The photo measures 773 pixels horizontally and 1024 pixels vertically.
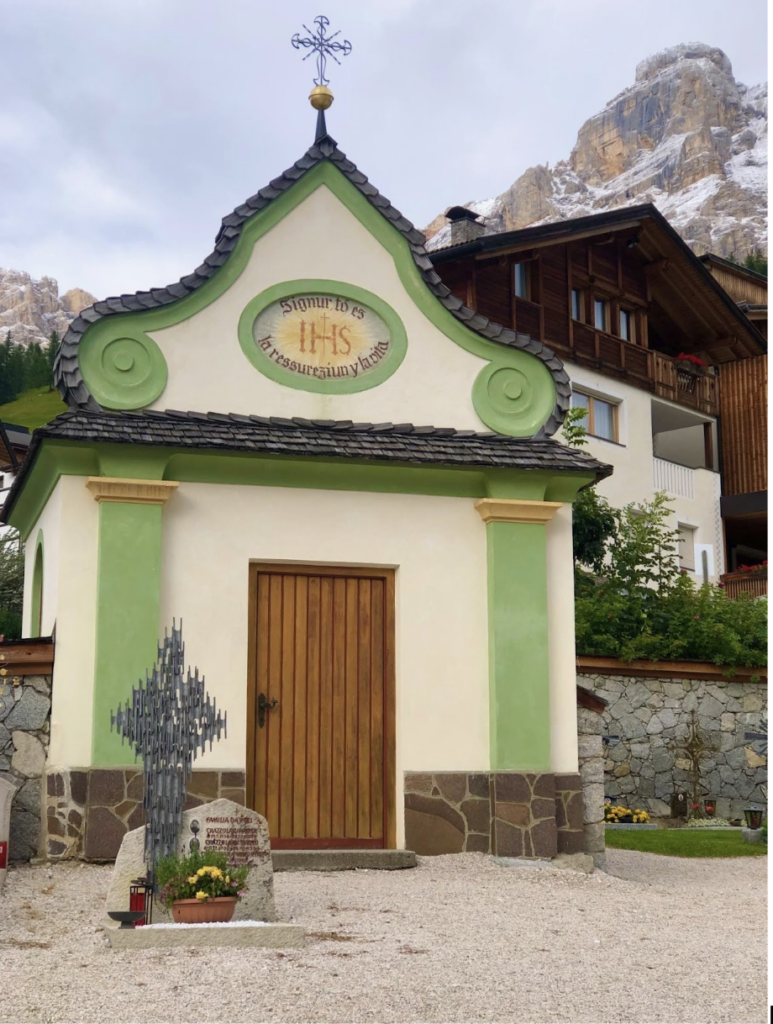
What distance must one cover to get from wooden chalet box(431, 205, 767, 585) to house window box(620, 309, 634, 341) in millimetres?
27

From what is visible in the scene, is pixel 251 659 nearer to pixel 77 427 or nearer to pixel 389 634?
pixel 389 634

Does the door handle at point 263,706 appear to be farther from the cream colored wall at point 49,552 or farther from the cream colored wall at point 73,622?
the cream colored wall at point 49,552

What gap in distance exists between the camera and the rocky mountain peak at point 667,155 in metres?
147

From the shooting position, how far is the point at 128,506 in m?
10.5

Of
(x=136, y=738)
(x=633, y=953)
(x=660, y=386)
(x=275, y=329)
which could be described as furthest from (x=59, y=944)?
(x=660, y=386)

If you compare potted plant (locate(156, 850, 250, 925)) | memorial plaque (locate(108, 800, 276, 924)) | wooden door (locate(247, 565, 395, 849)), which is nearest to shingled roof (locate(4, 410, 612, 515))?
wooden door (locate(247, 565, 395, 849))

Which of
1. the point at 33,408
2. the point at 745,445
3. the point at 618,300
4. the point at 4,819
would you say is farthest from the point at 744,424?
the point at 33,408

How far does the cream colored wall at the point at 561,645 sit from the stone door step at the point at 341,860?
65.3 inches

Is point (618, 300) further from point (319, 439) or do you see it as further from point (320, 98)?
point (319, 439)

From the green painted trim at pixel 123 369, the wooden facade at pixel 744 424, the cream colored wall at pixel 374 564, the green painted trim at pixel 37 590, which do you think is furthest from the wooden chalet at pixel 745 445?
the green painted trim at pixel 123 369

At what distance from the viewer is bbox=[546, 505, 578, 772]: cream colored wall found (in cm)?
1129

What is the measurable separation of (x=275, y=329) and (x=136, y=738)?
4712 millimetres

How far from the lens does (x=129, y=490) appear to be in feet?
34.3

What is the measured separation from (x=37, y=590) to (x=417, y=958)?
289 inches
